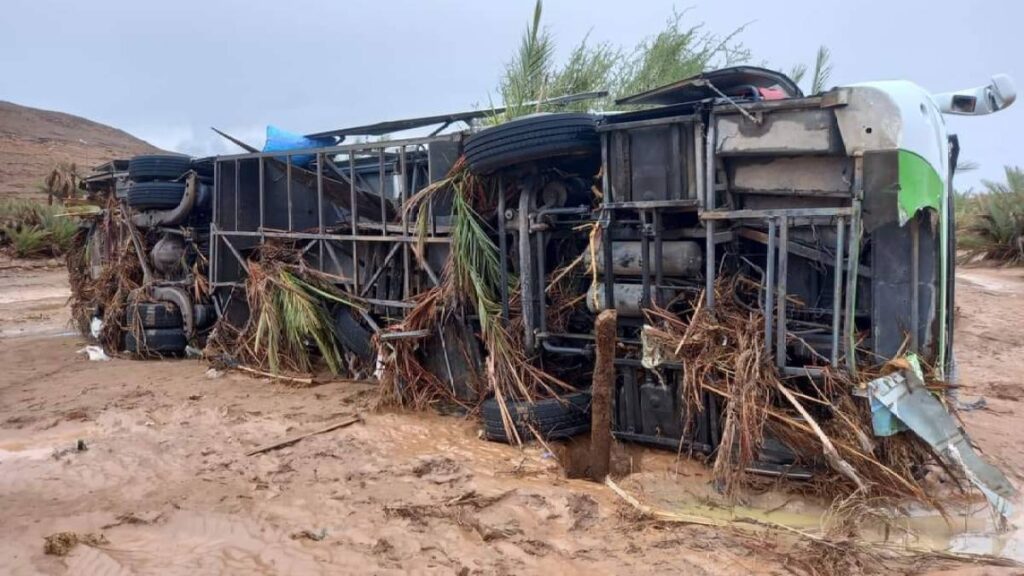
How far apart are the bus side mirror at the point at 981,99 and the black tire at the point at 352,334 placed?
5865 millimetres

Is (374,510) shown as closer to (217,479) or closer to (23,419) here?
(217,479)

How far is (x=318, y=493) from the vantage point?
198 inches

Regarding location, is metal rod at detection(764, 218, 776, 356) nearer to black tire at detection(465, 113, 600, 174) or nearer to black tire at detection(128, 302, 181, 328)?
black tire at detection(465, 113, 600, 174)

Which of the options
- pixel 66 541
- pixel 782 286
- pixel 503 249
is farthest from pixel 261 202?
pixel 782 286

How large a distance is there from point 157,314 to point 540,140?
654 centimetres

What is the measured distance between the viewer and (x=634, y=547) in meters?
4.17

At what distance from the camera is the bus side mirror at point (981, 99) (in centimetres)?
575

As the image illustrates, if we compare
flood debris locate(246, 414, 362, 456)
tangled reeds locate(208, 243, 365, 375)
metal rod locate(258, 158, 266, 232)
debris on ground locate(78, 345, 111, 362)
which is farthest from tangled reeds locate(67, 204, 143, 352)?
flood debris locate(246, 414, 362, 456)

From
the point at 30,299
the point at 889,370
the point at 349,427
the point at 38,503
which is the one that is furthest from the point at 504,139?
the point at 30,299

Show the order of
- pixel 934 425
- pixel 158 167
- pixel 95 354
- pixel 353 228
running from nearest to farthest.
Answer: pixel 934 425 → pixel 353 228 → pixel 158 167 → pixel 95 354

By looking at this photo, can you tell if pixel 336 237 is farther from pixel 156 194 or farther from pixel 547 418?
pixel 547 418

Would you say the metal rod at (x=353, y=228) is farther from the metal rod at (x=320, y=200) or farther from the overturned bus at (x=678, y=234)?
the metal rod at (x=320, y=200)

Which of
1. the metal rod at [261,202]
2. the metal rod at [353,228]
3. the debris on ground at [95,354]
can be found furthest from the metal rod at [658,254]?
the debris on ground at [95,354]

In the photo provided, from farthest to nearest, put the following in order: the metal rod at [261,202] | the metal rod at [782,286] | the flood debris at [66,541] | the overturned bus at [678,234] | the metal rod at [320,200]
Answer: the metal rod at [261,202], the metal rod at [320,200], the metal rod at [782,286], the overturned bus at [678,234], the flood debris at [66,541]
